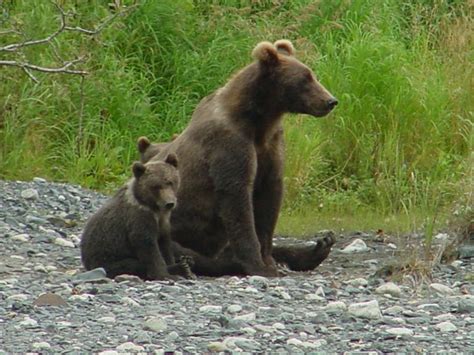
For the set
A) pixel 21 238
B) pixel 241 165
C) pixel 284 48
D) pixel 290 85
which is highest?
pixel 284 48

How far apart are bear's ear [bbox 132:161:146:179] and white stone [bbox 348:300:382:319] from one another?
172 cm

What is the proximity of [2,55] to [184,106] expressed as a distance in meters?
1.79

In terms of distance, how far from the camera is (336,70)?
11.6m

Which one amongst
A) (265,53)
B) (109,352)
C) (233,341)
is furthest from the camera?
(265,53)

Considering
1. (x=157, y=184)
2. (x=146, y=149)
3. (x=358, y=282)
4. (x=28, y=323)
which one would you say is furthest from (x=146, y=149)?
(x=28, y=323)

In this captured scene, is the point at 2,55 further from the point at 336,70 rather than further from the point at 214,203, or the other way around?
the point at 214,203

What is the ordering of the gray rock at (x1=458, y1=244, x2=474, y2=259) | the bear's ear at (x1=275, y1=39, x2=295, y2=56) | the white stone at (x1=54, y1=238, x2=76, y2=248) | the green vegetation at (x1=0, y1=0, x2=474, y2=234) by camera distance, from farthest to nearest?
the green vegetation at (x1=0, y1=0, x2=474, y2=234) < the white stone at (x1=54, y1=238, x2=76, y2=248) < the bear's ear at (x1=275, y1=39, x2=295, y2=56) < the gray rock at (x1=458, y1=244, x2=474, y2=259)

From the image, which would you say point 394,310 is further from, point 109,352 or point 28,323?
point 28,323

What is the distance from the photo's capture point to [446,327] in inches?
221

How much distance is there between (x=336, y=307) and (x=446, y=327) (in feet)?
2.19

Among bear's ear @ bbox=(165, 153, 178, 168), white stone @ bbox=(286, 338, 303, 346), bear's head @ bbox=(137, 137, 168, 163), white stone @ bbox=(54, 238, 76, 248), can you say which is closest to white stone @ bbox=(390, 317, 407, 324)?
white stone @ bbox=(286, 338, 303, 346)

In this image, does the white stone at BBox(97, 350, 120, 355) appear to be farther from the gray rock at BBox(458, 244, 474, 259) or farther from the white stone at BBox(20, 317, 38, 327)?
the gray rock at BBox(458, 244, 474, 259)

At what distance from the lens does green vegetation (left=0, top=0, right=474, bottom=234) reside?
35.7 feet

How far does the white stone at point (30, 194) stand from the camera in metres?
9.95
